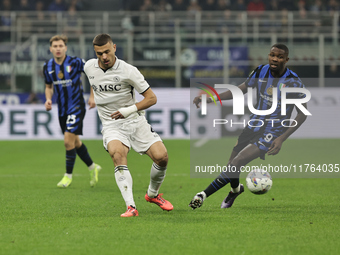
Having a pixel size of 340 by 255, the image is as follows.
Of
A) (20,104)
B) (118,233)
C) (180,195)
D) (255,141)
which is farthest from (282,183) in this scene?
(20,104)

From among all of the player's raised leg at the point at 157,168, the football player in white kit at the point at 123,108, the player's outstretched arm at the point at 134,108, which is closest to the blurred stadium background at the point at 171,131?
the player's raised leg at the point at 157,168

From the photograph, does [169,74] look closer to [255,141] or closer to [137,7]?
[137,7]

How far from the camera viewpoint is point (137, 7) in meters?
24.2

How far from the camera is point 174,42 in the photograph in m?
21.4

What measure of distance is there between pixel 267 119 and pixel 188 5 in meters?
18.5

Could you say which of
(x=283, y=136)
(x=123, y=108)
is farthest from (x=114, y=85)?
(x=283, y=136)

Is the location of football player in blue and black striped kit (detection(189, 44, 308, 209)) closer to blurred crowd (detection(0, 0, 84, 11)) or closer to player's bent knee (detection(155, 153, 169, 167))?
player's bent knee (detection(155, 153, 169, 167))

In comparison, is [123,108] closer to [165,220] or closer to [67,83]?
[165,220]

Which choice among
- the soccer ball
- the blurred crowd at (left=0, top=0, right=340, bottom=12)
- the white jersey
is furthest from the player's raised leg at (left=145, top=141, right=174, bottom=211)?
the blurred crowd at (left=0, top=0, right=340, bottom=12)

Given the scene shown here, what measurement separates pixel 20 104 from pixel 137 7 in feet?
23.8

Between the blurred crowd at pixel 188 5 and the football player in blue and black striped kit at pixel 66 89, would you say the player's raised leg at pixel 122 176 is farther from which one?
the blurred crowd at pixel 188 5

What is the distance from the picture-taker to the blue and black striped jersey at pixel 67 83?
30.2 feet

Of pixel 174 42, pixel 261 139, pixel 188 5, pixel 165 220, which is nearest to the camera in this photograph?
pixel 165 220

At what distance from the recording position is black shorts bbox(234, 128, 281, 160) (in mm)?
6836
